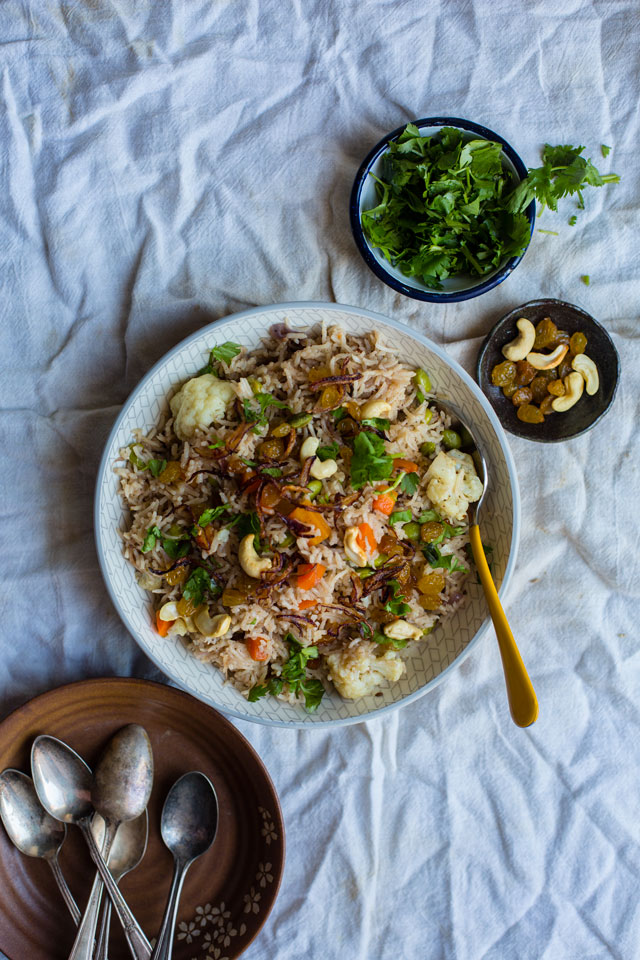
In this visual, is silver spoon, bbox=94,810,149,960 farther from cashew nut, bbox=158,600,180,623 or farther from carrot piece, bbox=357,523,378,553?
carrot piece, bbox=357,523,378,553

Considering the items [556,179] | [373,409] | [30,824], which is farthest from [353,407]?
[30,824]

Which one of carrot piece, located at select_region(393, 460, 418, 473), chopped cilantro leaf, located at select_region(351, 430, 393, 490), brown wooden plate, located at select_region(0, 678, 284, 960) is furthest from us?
brown wooden plate, located at select_region(0, 678, 284, 960)

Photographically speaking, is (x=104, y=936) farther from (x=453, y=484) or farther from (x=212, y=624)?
(x=453, y=484)

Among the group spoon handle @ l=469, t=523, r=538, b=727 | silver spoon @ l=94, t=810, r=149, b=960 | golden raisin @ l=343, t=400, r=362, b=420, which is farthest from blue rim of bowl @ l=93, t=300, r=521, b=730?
silver spoon @ l=94, t=810, r=149, b=960

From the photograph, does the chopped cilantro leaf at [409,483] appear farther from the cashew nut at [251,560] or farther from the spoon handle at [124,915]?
the spoon handle at [124,915]

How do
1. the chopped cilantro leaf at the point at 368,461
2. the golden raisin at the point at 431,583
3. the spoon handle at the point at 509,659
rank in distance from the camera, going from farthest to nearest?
the golden raisin at the point at 431,583, the chopped cilantro leaf at the point at 368,461, the spoon handle at the point at 509,659

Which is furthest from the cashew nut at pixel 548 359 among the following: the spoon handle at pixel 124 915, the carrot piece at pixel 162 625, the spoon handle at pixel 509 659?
the spoon handle at pixel 124 915
